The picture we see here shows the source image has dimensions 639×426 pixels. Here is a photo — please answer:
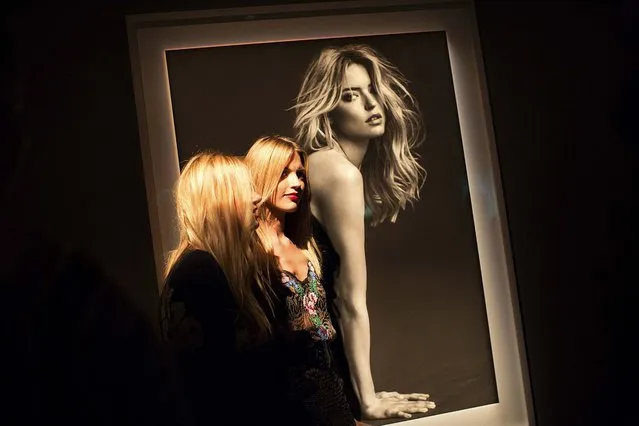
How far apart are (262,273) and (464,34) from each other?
3.14 feet

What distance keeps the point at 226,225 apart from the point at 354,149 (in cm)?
54

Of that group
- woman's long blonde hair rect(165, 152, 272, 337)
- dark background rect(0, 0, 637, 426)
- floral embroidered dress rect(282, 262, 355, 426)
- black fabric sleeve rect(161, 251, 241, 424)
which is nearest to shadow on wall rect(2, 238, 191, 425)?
black fabric sleeve rect(161, 251, 241, 424)

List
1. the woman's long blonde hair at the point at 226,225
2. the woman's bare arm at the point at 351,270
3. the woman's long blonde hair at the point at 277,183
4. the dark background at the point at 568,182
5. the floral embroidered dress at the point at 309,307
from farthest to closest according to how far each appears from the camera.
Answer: the dark background at the point at 568,182
the woman's bare arm at the point at 351,270
the woman's long blonde hair at the point at 277,183
the floral embroidered dress at the point at 309,307
the woman's long blonde hair at the point at 226,225

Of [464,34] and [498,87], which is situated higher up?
[464,34]

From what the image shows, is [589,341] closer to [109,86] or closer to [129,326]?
[129,326]

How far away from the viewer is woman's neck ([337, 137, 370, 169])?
211 centimetres

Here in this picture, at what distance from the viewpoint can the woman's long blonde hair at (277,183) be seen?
1.93 meters

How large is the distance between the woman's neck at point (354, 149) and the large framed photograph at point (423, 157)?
18cm

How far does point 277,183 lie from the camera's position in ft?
6.38

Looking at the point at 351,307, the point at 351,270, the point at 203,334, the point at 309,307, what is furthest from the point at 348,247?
the point at 203,334

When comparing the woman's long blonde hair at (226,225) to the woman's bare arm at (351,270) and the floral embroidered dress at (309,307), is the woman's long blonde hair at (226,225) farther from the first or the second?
the woman's bare arm at (351,270)

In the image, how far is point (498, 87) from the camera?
7.09ft

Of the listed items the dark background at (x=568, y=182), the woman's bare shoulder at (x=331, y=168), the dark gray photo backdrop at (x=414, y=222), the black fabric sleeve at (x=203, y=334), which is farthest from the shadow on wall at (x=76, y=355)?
the dark background at (x=568, y=182)

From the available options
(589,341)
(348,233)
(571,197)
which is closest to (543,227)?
(571,197)
